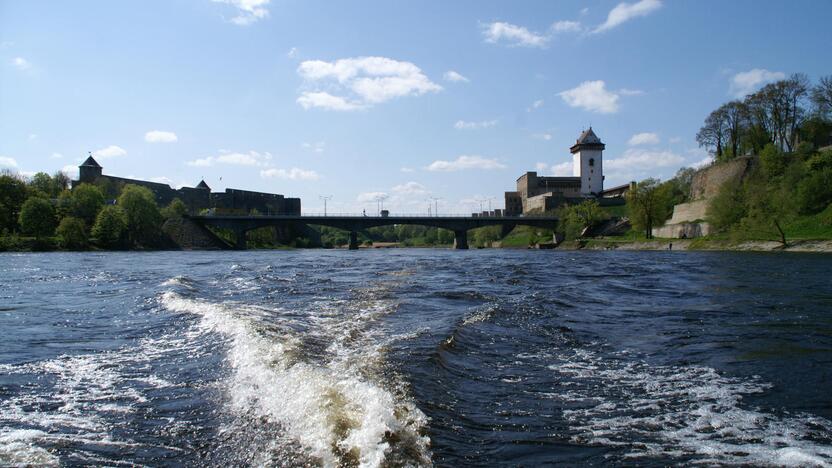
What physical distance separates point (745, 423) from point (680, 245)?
2436 inches

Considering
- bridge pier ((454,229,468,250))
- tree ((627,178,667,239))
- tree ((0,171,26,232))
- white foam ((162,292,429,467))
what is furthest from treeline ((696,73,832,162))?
tree ((0,171,26,232))

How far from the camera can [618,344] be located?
413 inches

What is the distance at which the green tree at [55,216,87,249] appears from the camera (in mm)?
71125

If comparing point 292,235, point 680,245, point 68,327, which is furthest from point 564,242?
point 68,327

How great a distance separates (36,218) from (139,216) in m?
13.2

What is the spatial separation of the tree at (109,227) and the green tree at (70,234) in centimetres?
320

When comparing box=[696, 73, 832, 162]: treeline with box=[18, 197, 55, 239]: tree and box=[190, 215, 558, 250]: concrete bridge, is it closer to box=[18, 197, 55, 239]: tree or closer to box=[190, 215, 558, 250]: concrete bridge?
box=[190, 215, 558, 250]: concrete bridge

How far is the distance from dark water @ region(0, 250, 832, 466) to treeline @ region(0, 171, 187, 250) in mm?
65118

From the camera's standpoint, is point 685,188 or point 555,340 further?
point 685,188

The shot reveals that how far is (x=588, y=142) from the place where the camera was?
485 feet

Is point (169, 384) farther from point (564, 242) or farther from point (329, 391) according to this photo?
point (564, 242)

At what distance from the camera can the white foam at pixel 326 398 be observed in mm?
5344

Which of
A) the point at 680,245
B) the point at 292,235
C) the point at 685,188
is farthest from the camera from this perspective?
the point at 292,235

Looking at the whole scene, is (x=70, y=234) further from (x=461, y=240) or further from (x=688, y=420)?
(x=688, y=420)
